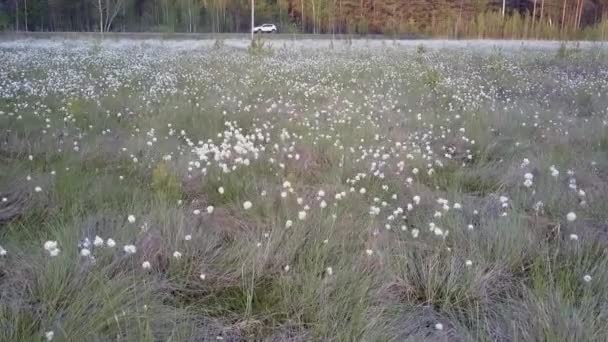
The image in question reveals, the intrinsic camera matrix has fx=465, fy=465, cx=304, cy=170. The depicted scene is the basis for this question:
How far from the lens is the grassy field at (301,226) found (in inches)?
89.0

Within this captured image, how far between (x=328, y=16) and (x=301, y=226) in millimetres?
50653

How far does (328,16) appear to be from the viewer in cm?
5066

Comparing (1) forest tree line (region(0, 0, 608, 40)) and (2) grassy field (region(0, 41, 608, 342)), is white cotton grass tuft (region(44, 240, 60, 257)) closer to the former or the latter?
(2) grassy field (region(0, 41, 608, 342))

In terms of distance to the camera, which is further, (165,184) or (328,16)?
(328,16)

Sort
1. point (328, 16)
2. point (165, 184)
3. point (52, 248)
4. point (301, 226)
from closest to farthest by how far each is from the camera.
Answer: point (52, 248) → point (301, 226) → point (165, 184) → point (328, 16)

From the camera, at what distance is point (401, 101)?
8297 mm

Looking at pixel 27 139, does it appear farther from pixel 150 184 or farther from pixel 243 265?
pixel 243 265

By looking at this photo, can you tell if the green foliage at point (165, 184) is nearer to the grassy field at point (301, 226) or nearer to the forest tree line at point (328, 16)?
the grassy field at point (301, 226)

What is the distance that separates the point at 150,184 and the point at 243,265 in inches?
67.9

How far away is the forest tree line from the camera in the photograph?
4134 centimetres

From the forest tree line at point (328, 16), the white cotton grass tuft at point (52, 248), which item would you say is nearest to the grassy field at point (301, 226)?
the white cotton grass tuft at point (52, 248)

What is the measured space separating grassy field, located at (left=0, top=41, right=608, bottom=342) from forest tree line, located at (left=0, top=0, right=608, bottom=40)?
36.0 metres

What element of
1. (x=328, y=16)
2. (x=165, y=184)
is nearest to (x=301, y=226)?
(x=165, y=184)

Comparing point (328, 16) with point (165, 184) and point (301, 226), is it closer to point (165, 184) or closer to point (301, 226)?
point (165, 184)
